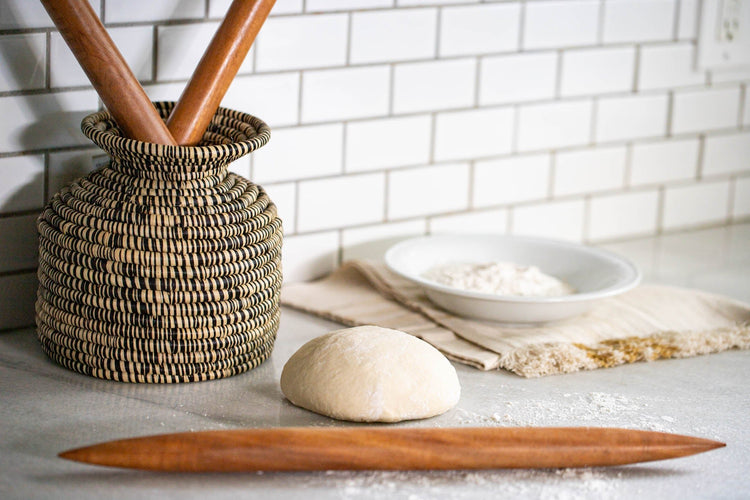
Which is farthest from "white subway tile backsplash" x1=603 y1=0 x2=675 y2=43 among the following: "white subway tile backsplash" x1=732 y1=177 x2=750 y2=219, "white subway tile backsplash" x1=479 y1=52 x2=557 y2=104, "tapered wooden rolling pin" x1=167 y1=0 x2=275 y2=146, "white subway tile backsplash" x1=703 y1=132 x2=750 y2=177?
"tapered wooden rolling pin" x1=167 y1=0 x2=275 y2=146

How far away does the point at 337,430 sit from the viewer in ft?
2.48

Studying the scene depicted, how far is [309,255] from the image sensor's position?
1243 millimetres

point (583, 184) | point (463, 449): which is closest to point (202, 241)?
point (463, 449)

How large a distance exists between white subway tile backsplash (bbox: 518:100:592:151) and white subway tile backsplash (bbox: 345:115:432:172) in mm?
168

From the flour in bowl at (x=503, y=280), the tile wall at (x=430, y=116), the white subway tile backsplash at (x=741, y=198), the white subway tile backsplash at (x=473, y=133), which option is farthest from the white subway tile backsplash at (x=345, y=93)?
the white subway tile backsplash at (x=741, y=198)

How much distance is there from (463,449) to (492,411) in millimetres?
150

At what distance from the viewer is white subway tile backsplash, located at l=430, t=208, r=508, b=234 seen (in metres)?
1.35

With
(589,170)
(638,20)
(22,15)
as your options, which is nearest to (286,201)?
(22,15)

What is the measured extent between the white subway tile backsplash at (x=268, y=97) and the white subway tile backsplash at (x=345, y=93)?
0.02m

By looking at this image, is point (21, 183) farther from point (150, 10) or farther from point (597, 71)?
point (597, 71)

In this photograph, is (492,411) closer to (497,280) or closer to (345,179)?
(497,280)

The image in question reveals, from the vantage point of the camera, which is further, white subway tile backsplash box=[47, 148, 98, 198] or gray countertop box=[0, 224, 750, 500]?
white subway tile backsplash box=[47, 148, 98, 198]

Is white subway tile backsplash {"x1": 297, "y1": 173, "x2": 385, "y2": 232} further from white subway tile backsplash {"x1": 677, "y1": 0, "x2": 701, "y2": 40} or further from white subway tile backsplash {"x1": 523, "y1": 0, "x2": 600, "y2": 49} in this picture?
white subway tile backsplash {"x1": 677, "y1": 0, "x2": 701, "y2": 40}

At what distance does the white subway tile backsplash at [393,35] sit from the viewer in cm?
120
